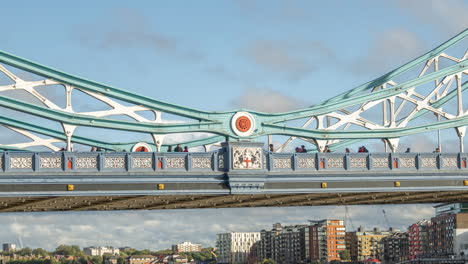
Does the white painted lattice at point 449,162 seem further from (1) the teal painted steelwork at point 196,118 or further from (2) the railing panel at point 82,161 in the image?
(2) the railing panel at point 82,161

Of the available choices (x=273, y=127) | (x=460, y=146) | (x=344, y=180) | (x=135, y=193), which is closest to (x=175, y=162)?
(x=135, y=193)

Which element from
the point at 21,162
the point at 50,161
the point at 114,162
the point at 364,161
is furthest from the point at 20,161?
the point at 364,161

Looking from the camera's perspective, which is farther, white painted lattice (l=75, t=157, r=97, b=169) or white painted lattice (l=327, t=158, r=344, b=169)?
white painted lattice (l=327, t=158, r=344, b=169)

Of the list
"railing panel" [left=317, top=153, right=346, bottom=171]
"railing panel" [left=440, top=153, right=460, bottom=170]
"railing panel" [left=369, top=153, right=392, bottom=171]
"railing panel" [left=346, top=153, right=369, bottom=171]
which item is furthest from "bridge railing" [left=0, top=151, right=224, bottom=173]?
"railing panel" [left=440, top=153, right=460, bottom=170]

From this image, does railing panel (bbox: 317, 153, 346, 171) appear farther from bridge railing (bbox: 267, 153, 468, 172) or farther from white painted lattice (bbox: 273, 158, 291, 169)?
white painted lattice (bbox: 273, 158, 291, 169)

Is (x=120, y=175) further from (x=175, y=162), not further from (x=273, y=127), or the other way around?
(x=273, y=127)

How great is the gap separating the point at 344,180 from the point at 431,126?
5876 millimetres

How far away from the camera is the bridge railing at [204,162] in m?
42.3

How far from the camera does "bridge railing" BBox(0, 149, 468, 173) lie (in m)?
42.3

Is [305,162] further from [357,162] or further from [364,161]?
[364,161]

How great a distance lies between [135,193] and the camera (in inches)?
1735

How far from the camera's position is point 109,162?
143ft

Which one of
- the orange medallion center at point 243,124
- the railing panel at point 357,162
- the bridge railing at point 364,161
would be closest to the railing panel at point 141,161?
the orange medallion center at point 243,124

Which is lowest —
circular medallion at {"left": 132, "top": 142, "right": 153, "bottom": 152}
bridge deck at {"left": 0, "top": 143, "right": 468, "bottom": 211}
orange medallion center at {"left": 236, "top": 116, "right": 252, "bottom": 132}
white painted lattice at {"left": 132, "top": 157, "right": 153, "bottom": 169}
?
bridge deck at {"left": 0, "top": 143, "right": 468, "bottom": 211}
